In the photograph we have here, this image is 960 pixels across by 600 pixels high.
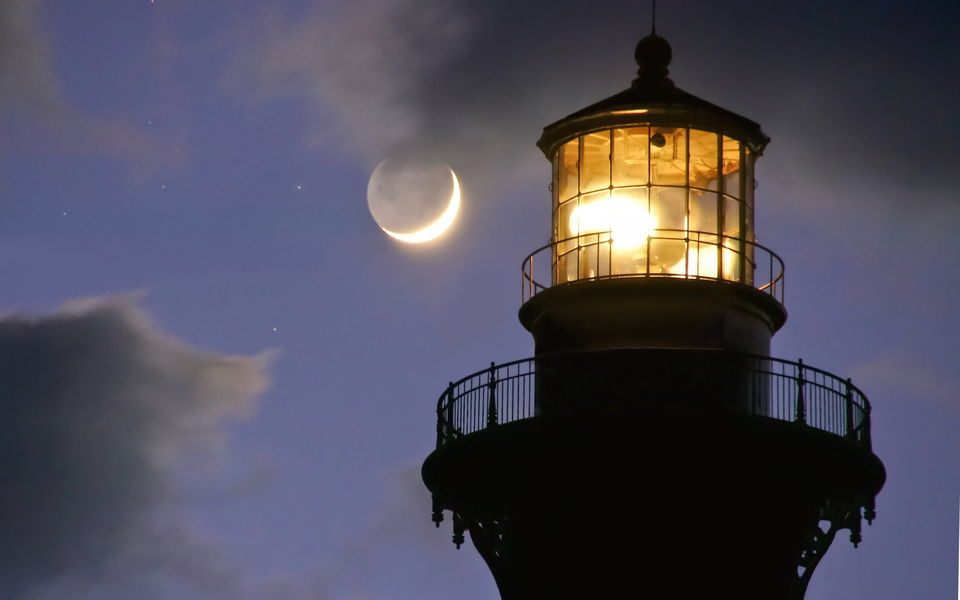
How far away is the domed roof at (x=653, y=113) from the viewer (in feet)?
120

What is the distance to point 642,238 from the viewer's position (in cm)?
3612

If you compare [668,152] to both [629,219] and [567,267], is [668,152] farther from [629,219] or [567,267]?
[567,267]

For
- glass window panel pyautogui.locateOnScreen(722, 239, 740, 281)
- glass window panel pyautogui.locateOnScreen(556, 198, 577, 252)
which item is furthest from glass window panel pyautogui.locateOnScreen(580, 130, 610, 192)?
glass window panel pyautogui.locateOnScreen(722, 239, 740, 281)

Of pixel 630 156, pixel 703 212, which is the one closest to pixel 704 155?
pixel 703 212

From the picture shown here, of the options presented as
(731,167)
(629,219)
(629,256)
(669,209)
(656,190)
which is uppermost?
(731,167)

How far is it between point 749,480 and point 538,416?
319 cm

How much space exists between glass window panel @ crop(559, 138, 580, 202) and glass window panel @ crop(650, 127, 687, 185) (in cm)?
122

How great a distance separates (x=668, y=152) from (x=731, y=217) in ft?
4.44

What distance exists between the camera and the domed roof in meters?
36.5

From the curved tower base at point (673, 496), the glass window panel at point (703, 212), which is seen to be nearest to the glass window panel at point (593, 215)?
the glass window panel at point (703, 212)

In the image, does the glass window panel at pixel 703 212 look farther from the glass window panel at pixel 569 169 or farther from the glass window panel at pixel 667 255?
the glass window panel at pixel 569 169

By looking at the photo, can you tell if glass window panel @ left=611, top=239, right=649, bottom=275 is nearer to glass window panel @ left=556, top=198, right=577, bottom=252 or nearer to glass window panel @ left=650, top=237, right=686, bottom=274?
glass window panel @ left=650, top=237, right=686, bottom=274

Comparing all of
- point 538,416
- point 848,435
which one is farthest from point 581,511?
point 848,435

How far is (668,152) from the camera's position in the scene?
36.6 metres
